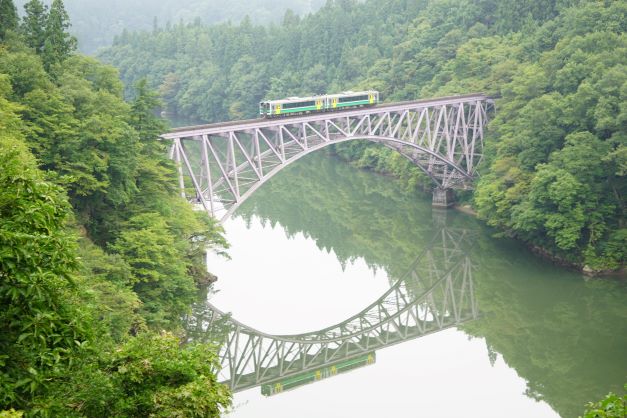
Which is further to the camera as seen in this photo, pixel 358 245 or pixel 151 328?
pixel 358 245

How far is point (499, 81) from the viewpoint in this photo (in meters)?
50.2

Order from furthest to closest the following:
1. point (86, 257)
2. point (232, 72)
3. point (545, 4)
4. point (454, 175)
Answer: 1. point (232, 72)
2. point (545, 4)
3. point (454, 175)
4. point (86, 257)

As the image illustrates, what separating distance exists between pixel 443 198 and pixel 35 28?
25.7 meters

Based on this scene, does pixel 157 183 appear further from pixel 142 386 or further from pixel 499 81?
pixel 499 81

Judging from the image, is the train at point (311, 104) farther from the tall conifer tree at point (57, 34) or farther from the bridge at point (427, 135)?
the tall conifer tree at point (57, 34)

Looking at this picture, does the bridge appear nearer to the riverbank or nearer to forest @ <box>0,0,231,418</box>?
the riverbank

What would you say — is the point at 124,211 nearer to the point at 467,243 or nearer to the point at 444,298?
the point at 444,298

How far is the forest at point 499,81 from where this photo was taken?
36.2m

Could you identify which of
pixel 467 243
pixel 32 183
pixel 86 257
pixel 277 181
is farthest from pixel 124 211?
pixel 277 181

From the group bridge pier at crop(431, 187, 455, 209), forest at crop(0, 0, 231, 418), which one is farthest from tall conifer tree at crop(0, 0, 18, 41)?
bridge pier at crop(431, 187, 455, 209)

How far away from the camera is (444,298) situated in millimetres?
34781

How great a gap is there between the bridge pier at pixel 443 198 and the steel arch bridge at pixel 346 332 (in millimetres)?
11131

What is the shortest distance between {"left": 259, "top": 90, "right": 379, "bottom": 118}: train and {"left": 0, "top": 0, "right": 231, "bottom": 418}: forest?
898cm

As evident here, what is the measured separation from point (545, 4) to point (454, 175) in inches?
849
